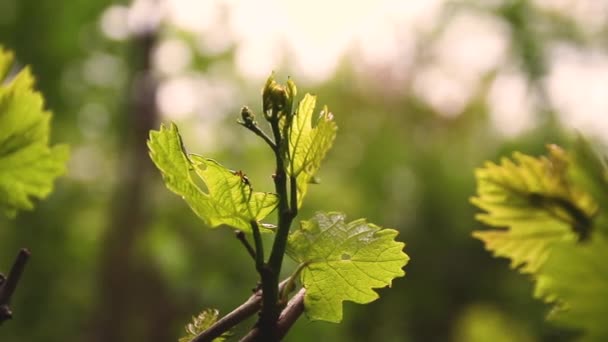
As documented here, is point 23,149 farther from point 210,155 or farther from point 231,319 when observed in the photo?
point 210,155

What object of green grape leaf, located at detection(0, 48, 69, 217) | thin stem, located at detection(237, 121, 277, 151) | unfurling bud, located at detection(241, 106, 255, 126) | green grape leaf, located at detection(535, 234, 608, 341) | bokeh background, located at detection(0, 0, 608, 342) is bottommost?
green grape leaf, located at detection(535, 234, 608, 341)

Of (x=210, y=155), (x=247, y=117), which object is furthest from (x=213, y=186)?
(x=210, y=155)

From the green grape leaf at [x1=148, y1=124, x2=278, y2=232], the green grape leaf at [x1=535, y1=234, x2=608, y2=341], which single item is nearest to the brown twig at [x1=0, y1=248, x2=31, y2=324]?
the green grape leaf at [x1=148, y1=124, x2=278, y2=232]

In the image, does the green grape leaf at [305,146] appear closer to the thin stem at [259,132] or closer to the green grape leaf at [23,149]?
the thin stem at [259,132]

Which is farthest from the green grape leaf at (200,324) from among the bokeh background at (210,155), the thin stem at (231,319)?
the bokeh background at (210,155)

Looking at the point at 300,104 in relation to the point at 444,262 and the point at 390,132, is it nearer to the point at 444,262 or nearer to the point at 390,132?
the point at 444,262

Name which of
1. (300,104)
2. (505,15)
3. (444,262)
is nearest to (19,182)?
(300,104)

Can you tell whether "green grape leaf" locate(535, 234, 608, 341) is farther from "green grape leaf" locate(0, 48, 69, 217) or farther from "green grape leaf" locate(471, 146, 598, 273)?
"green grape leaf" locate(0, 48, 69, 217)

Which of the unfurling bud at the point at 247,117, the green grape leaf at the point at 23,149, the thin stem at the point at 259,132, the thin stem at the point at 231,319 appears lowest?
the thin stem at the point at 231,319
